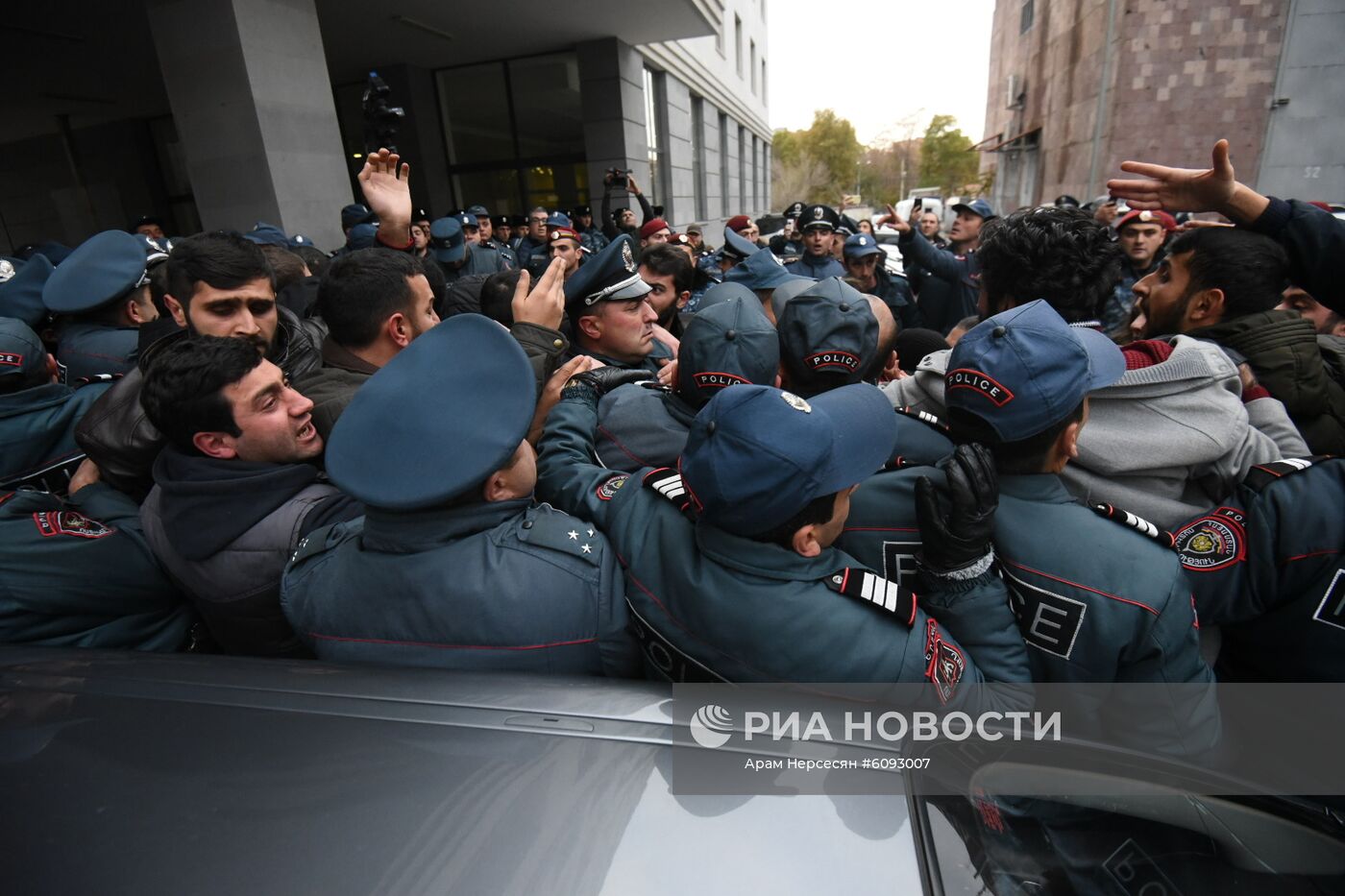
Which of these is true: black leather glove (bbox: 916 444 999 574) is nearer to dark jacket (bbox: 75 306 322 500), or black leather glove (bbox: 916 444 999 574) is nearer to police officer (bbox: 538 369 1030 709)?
police officer (bbox: 538 369 1030 709)

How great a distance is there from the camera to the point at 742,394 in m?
1.19

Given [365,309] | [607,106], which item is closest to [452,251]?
[365,309]

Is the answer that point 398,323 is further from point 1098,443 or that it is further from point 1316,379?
point 1316,379

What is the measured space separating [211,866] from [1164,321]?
99.2 inches

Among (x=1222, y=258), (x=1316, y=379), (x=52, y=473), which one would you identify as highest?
(x=1222, y=258)

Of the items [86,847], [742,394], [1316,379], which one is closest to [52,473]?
[86,847]

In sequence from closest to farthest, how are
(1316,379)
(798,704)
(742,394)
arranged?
(798,704)
(742,394)
(1316,379)

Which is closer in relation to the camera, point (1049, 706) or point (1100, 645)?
point (1100, 645)

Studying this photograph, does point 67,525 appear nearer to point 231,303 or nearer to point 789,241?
point 231,303

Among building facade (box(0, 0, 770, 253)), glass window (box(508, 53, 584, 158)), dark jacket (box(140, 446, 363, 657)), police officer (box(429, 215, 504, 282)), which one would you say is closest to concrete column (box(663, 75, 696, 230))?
building facade (box(0, 0, 770, 253))

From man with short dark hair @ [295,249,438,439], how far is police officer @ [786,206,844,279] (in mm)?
3379

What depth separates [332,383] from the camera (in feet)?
7.38

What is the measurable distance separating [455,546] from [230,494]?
2.36 ft

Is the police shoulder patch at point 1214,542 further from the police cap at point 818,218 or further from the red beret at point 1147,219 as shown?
the police cap at point 818,218
